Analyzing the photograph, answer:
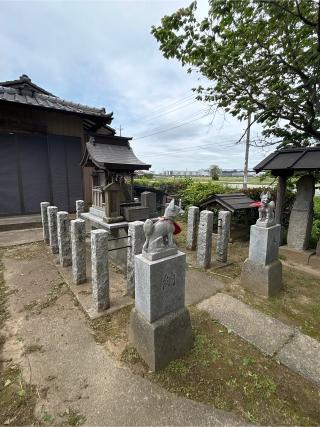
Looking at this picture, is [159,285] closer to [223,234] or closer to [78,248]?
[78,248]

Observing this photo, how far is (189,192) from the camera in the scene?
36.1 feet

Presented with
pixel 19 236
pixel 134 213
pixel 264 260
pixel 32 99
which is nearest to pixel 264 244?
pixel 264 260

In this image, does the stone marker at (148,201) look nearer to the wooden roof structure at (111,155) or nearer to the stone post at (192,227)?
the wooden roof structure at (111,155)

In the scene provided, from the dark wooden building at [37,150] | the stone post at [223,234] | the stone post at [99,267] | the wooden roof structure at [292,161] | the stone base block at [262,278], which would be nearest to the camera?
the stone post at [99,267]

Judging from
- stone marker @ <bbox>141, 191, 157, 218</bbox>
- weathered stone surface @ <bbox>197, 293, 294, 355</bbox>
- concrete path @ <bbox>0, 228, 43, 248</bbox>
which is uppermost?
stone marker @ <bbox>141, 191, 157, 218</bbox>

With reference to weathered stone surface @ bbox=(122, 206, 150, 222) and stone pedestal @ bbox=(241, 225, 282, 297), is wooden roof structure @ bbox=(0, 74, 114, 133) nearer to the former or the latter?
weathered stone surface @ bbox=(122, 206, 150, 222)

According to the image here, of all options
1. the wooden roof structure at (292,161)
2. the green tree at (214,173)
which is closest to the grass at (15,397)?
the wooden roof structure at (292,161)

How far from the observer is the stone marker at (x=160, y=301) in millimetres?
2672

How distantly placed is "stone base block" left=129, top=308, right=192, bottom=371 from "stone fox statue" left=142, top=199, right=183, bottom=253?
3.03ft

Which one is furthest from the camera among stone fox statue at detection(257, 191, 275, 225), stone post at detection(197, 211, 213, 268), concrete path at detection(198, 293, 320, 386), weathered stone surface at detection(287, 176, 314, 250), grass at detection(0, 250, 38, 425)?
weathered stone surface at detection(287, 176, 314, 250)

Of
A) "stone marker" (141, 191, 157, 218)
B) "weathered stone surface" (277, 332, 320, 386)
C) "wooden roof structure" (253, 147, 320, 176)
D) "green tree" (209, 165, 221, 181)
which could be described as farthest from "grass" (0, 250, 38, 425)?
"green tree" (209, 165, 221, 181)

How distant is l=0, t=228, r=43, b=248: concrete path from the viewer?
731 cm

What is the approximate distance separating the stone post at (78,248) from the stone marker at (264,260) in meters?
3.55

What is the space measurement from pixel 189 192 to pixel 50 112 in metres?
7.55
